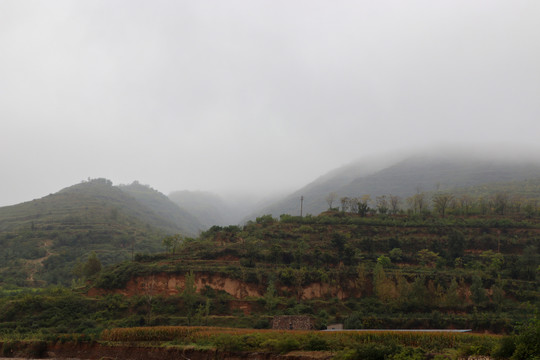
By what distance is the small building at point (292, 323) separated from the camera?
26.4 meters

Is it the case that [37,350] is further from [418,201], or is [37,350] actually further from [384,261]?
[418,201]

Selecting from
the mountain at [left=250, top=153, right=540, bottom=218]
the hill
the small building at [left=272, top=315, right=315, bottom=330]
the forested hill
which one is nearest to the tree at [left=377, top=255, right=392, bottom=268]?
the hill

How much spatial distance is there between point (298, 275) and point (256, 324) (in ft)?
32.7

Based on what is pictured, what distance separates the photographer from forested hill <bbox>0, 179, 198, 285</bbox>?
58.8m

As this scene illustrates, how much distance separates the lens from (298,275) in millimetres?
37344

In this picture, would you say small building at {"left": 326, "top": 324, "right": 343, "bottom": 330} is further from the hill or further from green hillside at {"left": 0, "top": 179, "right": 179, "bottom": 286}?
green hillside at {"left": 0, "top": 179, "right": 179, "bottom": 286}

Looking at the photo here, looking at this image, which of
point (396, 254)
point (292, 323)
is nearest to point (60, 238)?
point (292, 323)

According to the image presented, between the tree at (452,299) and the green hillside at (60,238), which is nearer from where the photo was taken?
the tree at (452,299)

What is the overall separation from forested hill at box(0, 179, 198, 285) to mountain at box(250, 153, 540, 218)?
57.8m

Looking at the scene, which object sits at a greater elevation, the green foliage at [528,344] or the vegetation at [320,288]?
the green foliage at [528,344]

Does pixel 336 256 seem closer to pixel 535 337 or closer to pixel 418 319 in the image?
pixel 418 319

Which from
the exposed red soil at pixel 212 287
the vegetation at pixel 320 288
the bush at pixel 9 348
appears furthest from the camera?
the exposed red soil at pixel 212 287

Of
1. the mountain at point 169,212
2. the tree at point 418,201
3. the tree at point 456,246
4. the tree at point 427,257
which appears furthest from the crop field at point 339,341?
the mountain at point 169,212

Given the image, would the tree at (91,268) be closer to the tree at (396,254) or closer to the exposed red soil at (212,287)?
the exposed red soil at (212,287)
